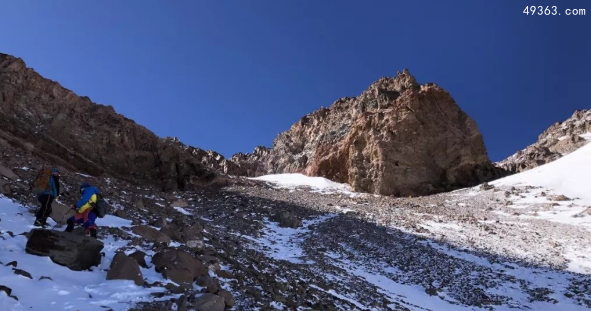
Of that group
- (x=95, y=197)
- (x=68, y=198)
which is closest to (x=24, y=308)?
(x=95, y=197)

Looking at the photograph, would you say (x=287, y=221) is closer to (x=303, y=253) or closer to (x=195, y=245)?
(x=303, y=253)

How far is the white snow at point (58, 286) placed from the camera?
6066 millimetres

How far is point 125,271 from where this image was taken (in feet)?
24.6

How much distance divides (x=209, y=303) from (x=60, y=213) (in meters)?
5.91

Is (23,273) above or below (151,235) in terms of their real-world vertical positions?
below

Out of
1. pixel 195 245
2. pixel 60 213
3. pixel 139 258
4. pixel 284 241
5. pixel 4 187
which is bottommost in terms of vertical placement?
pixel 284 241

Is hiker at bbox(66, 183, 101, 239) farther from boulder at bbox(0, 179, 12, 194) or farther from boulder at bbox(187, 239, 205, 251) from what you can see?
boulder at bbox(0, 179, 12, 194)

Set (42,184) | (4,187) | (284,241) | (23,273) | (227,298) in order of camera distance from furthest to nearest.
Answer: (284,241)
(4,187)
(42,184)
(227,298)
(23,273)

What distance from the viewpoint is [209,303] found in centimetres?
695

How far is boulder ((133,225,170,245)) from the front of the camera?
33.9 feet

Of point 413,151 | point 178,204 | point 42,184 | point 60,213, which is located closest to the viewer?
point 42,184

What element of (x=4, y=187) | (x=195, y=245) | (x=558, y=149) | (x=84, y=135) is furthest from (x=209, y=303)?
(x=558, y=149)

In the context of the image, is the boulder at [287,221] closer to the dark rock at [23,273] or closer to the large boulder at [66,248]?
the large boulder at [66,248]

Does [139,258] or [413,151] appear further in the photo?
[413,151]
